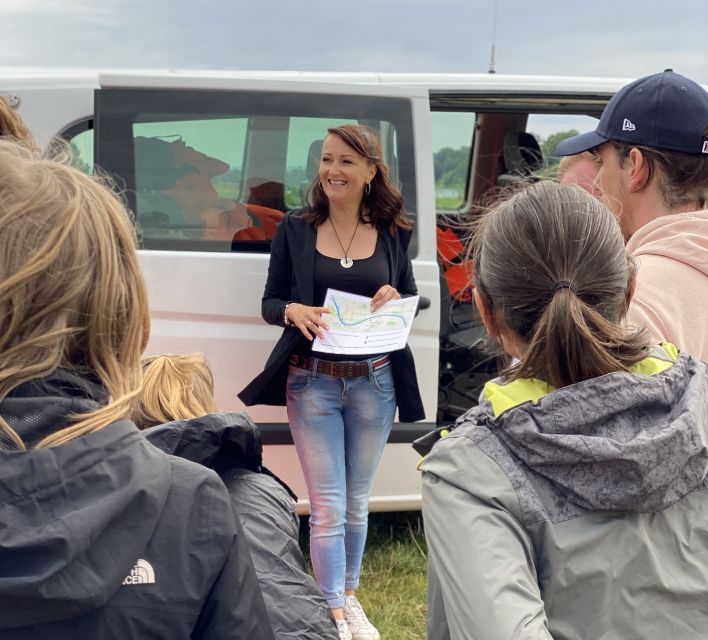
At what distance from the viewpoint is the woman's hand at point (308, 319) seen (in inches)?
114

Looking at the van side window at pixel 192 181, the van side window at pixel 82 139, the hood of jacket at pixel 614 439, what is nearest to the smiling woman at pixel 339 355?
the van side window at pixel 192 181

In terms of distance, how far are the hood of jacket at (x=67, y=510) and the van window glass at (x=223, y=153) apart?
2.25 metres

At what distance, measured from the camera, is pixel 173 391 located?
1.53 m

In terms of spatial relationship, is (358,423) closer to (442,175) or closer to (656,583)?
(656,583)

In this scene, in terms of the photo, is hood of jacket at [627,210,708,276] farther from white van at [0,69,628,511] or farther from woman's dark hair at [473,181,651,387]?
white van at [0,69,628,511]

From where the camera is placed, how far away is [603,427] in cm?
121

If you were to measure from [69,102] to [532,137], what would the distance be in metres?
3.14

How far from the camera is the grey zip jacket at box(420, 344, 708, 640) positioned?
3.78 feet

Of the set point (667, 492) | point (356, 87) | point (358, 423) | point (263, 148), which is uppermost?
point (356, 87)

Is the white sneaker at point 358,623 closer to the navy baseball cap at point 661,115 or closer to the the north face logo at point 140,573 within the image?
the navy baseball cap at point 661,115

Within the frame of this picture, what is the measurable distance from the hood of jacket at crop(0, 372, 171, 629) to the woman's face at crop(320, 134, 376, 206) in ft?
7.04

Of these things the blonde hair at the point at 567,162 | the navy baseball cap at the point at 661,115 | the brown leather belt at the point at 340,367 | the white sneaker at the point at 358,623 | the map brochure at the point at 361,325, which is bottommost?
the white sneaker at the point at 358,623

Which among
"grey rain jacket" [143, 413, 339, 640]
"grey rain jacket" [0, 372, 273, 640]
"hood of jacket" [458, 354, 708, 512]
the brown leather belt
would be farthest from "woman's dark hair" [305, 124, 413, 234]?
"grey rain jacket" [0, 372, 273, 640]

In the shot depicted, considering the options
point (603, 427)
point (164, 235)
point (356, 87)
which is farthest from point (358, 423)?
point (603, 427)
